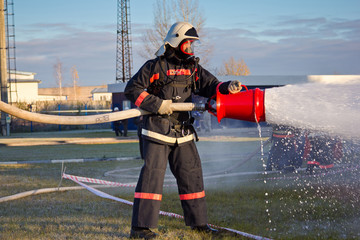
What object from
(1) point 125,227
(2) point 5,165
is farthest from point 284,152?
(2) point 5,165

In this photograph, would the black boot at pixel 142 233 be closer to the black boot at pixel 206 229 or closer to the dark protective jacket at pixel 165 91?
the black boot at pixel 206 229

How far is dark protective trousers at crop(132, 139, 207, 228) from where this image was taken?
13.2 ft

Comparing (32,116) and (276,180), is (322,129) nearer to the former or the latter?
(32,116)

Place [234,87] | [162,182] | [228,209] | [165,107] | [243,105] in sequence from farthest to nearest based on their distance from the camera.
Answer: [228,209]
[162,182]
[165,107]
[234,87]
[243,105]

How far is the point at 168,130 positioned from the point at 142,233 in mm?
956

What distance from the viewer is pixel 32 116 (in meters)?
3.86

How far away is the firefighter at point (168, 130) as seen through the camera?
13.3 ft

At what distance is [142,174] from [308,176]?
408 cm

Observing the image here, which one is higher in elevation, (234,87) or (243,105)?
(234,87)

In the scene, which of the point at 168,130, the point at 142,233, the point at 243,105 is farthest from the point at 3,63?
the point at 243,105

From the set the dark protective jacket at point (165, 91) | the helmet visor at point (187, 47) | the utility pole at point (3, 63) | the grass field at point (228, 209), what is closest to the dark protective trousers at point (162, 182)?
the dark protective jacket at point (165, 91)

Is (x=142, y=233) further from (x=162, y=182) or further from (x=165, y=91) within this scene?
(x=165, y=91)

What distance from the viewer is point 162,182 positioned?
13.6 ft

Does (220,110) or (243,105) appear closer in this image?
(243,105)
